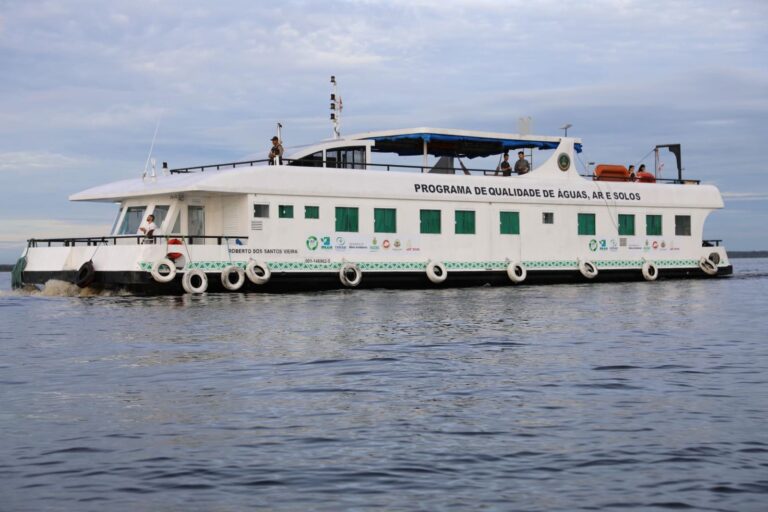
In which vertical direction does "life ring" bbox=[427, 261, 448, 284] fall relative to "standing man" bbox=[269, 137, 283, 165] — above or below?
below

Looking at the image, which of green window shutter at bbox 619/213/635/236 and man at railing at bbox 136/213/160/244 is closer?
man at railing at bbox 136/213/160/244

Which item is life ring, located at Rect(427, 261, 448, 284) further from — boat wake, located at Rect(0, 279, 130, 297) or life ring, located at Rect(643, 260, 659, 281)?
boat wake, located at Rect(0, 279, 130, 297)

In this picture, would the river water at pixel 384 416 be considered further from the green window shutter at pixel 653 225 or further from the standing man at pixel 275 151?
the green window shutter at pixel 653 225

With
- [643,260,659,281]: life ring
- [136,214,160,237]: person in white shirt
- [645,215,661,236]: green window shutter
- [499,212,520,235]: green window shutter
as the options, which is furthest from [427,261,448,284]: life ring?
[645,215,661,236]: green window shutter

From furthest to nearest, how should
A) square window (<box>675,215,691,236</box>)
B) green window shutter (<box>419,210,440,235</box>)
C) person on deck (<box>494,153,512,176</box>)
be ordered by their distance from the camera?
square window (<box>675,215,691,236</box>) < person on deck (<box>494,153,512,176</box>) < green window shutter (<box>419,210,440,235</box>)

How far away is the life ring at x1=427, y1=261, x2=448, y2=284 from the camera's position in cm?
Answer: 3006

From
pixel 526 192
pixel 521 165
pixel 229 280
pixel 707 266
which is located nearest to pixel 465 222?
pixel 526 192

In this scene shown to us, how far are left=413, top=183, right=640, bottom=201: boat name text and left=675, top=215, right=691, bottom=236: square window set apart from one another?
7.67 ft

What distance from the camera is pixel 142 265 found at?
25172 millimetres

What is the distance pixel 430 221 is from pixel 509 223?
3.12 m

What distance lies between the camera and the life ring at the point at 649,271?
35.2 metres

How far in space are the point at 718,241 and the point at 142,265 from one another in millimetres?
22958

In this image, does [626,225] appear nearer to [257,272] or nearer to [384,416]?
[257,272]

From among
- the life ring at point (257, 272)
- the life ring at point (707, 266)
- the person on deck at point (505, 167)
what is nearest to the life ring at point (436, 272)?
the person on deck at point (505, 167)
